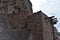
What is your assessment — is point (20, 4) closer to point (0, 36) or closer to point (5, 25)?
point (5, 25)

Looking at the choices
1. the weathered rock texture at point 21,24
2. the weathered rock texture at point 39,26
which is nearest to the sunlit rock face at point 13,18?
the weathered rock texture at point 21,24

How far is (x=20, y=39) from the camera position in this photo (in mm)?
11508

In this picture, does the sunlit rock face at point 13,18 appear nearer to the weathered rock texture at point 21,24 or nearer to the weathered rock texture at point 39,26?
the weathered rock texture at point 21,24

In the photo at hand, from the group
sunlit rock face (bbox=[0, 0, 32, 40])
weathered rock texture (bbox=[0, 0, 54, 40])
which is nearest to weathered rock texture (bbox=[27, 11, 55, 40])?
weathered rock texture (bbox=[0, 0, 54, 40])

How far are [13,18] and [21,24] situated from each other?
3.10 feet

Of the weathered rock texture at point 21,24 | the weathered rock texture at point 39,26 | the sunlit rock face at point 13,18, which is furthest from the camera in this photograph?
the weathered rock texture at point 39,26

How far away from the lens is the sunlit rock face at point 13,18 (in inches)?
425

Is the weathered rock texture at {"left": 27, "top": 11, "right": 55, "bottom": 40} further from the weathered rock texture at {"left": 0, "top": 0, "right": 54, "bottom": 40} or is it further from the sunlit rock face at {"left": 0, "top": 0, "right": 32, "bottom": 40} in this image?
the sunlit rock face at {"left": 0, "top": 0, "right": 32, "bottom": 40}

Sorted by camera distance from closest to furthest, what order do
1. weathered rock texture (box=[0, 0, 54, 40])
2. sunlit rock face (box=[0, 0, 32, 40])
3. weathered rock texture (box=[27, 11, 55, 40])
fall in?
sunlit rock face (box=[0, 0, 32, 40]) < weathered rock texture (box=[0, 0, 54, 40]) < weathered rock texture (box=[27, 11, 55, 40])

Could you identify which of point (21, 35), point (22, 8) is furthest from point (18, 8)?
point (21, 35)

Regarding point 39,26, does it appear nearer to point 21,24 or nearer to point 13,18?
point 21,24

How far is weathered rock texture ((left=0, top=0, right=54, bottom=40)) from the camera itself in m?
11.0

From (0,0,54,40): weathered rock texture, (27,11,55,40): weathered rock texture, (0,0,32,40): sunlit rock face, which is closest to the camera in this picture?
(0,0,32,40): sunlit rock face

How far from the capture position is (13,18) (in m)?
13.2
